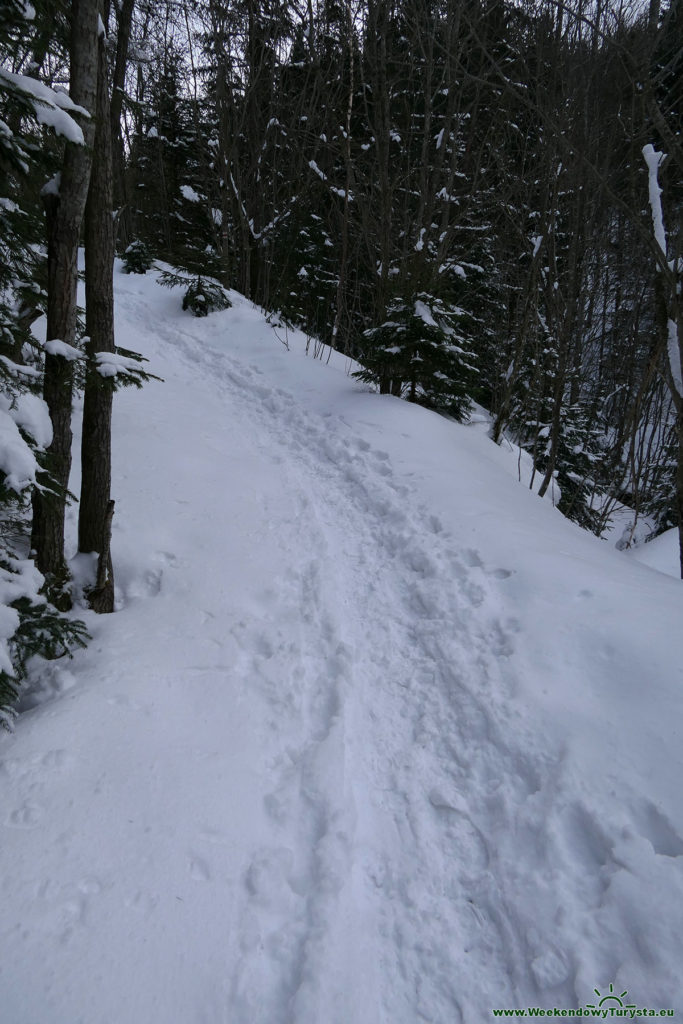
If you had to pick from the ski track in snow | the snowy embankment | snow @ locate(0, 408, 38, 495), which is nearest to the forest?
snow @ locate(0, 408, 38, 495)

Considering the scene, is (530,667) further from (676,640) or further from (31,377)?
(31,377)

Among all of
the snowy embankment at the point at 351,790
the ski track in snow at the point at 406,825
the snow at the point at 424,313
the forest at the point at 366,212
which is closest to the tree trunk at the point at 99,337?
the forest at the point at 366,212

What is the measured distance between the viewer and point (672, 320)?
517 centimetres

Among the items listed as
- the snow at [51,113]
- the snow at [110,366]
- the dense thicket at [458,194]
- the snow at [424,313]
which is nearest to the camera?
the snow at [51,113]

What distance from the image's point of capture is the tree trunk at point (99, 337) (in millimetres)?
3686

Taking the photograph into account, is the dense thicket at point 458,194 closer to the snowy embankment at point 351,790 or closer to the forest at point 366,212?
the forest at point 366,212

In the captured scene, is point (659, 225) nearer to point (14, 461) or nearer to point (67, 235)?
point (67, 235)

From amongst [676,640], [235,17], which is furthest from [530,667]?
[235,17]

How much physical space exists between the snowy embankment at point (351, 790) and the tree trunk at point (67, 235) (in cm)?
154

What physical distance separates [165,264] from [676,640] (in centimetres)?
2253

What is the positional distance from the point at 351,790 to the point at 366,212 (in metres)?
13.0

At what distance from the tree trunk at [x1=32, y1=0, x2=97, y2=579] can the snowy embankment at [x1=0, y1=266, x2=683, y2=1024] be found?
154 centimetres

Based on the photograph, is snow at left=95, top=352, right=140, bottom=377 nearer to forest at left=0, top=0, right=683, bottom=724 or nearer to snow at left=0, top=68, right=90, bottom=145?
forest at left=0, top=0, right=683, bottom=724

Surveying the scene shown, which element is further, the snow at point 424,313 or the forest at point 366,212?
the snow at point 424,313
